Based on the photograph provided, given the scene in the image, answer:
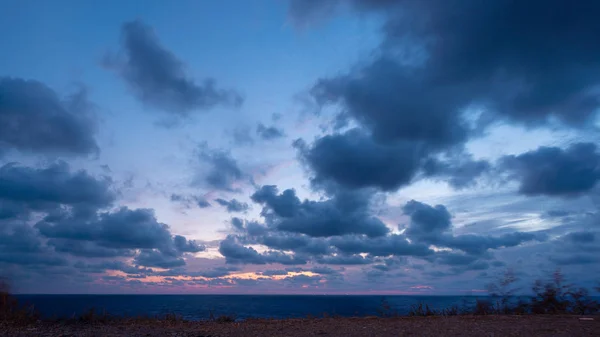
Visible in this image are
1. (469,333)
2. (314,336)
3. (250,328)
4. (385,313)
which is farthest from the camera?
(385,313)

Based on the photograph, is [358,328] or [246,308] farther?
[246,308]

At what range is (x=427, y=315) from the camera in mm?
17250

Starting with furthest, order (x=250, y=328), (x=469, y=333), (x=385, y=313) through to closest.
Answer: (x=385, y=313), (x=250, y=328), (x=469, y=333)

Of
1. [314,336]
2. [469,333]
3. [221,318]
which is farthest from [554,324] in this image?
[221,318]

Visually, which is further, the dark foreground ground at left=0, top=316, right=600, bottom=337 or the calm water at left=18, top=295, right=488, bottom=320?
the calm water at left=18, top=295, right=488, bottom=320

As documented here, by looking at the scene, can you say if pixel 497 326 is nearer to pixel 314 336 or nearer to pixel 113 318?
pixel 314 336

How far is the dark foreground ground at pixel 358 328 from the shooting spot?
1196 centimetres

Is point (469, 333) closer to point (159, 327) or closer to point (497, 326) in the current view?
point (497, 326)

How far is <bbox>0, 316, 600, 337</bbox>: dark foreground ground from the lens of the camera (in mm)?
11961

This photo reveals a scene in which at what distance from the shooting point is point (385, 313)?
703 inches

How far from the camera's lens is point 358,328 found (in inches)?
547

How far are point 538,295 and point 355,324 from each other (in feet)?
26.3

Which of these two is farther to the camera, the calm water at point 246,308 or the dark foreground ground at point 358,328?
the calm water at point 246,308

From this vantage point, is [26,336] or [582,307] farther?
[582,307]
